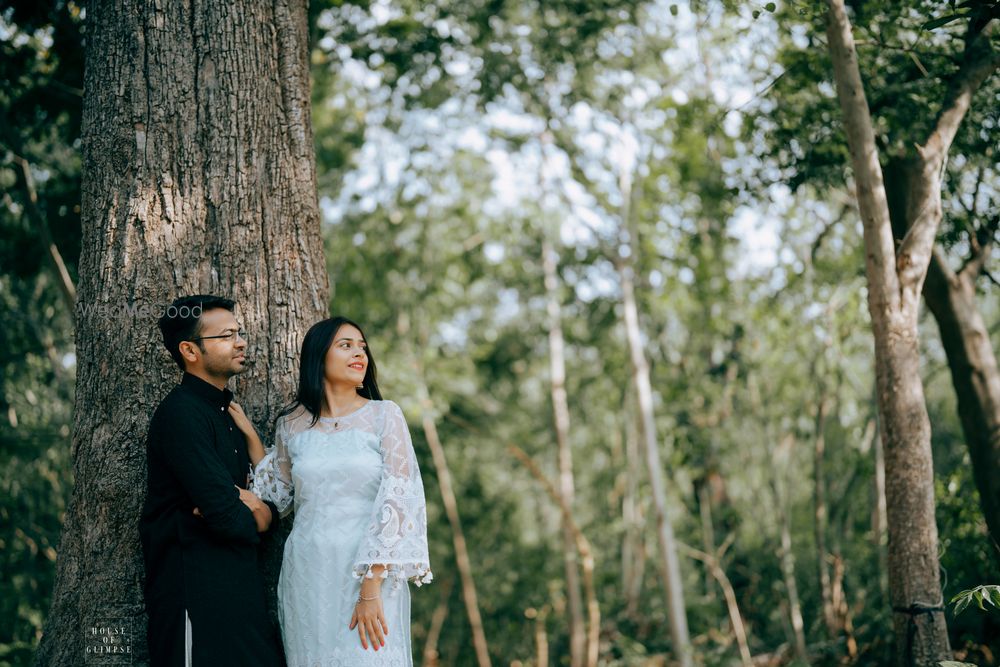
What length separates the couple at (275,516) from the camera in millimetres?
2922

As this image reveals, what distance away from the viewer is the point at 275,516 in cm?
334

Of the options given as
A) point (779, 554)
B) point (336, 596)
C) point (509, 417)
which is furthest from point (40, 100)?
point (509, 417)

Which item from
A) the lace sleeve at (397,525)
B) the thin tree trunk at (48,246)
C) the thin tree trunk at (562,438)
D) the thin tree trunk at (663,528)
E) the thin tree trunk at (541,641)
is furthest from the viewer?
the thin tree trunk at (541,641)

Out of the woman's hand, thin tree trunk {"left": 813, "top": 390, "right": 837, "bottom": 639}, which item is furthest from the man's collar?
thin tree trunk {"left": 813, "top": 390, "right": 837, "bottom": 639}

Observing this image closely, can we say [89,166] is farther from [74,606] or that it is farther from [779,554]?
[779,554]

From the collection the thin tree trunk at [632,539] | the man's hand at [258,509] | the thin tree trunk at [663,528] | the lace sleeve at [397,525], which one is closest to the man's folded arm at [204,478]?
the man's hand at [258,509]

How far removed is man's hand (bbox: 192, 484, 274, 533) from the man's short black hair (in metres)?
0.55

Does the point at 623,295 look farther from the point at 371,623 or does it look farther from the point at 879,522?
the point at 371,623

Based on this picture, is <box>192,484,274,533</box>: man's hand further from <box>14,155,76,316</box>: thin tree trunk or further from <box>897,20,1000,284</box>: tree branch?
<box>14,155,76,316</box>: thin tree trunk

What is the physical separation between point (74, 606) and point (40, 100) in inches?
218

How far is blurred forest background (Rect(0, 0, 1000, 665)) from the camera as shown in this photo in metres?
6.38

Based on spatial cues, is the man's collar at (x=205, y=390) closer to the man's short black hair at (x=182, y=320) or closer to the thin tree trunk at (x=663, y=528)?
the man's short black hair at (x=182, y=320)

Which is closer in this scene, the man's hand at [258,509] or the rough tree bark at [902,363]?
the man's hand at [258,509]

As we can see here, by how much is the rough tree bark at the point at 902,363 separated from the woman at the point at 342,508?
2.60 metres
